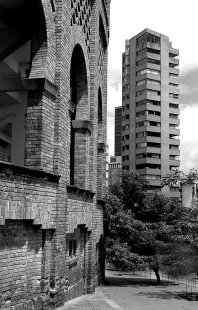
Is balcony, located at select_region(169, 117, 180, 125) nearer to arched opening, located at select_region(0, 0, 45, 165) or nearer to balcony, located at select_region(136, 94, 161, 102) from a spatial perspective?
balcony, located at select_region(136, 94, 161, 102)

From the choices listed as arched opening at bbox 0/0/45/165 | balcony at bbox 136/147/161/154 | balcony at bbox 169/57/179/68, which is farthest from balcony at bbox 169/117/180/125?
arched opening at bbox 0/0/45/165

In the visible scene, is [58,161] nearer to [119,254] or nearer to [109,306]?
[109,306]

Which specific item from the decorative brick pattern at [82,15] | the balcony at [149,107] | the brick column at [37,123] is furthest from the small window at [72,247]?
the balcony at [149,107]

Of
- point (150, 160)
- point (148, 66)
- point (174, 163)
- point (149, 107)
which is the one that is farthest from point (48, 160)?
point (174, 163)

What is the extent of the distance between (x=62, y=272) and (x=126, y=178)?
14.1 m

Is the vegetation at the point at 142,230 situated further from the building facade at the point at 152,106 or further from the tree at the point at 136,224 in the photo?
the building facade at the point at 152,106

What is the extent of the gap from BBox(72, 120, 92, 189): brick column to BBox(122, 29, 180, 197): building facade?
54.8 metres

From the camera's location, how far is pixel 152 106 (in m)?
68.9

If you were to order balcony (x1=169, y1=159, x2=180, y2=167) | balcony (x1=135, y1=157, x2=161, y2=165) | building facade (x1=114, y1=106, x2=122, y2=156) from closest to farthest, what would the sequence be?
1. balcony (x1=135, y1=157, x2=161, y2=165)
2. balcony (x1=169, y1=159, x2=180, y2=167)
3. building facade (x1=114, y1=106, x2=122, y2=156)

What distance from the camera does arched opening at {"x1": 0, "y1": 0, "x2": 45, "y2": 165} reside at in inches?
361

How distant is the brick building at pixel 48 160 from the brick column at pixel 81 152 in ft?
0.10

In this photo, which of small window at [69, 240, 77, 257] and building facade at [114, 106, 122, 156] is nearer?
small window at [69, 240, 77, 257]

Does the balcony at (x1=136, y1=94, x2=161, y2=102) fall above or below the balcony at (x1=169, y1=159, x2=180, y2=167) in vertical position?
above

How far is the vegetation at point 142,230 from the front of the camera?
20.5 meters
